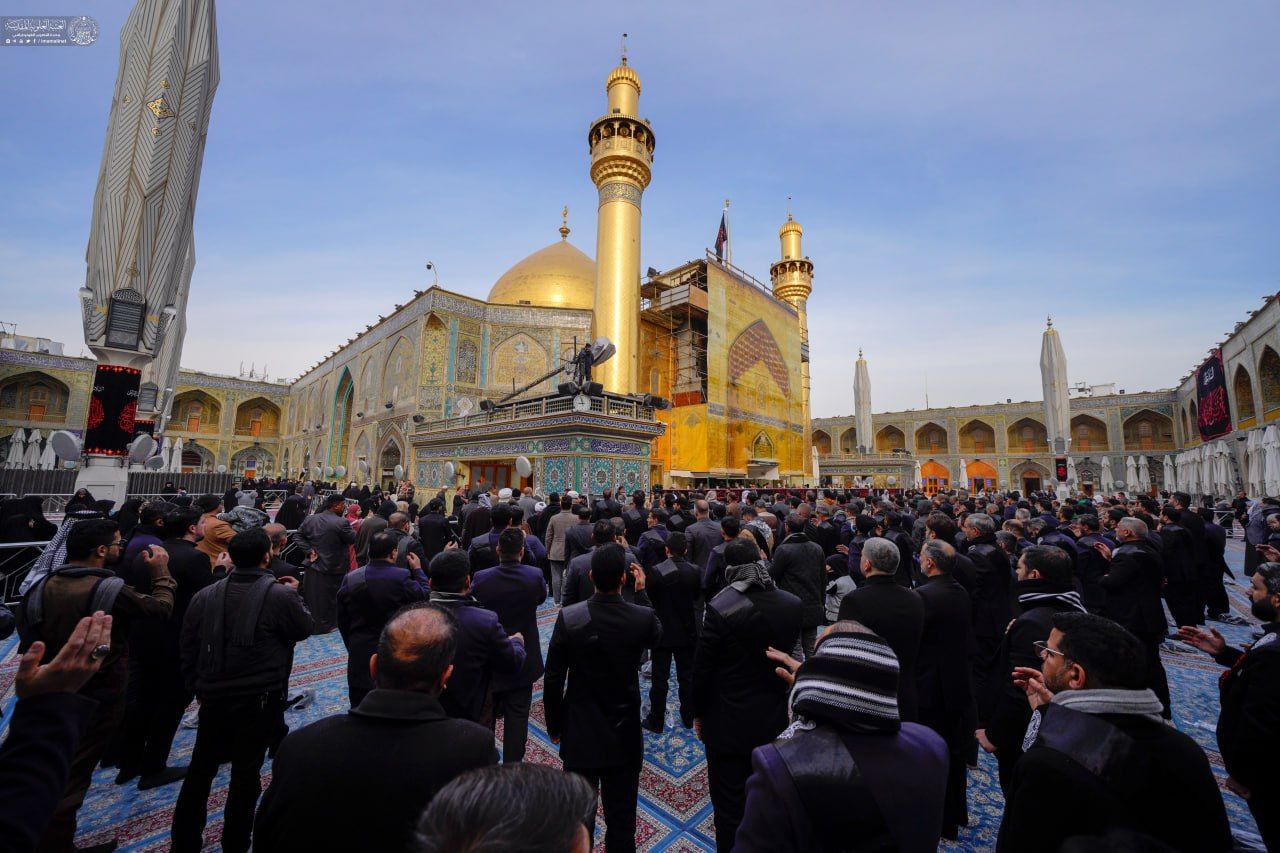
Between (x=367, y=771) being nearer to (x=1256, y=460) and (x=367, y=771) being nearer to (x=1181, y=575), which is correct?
(x=1181, y=575)

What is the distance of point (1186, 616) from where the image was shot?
5.22 meters

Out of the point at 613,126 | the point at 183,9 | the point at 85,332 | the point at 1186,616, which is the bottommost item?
the point at 1186,616

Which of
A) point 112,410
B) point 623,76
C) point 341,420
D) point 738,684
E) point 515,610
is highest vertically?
point 623,76

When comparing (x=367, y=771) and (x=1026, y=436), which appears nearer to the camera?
(x=367, y=771)

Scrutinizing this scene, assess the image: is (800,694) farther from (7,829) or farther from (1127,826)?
(7,829)

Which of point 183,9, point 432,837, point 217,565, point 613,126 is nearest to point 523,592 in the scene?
point 217,565

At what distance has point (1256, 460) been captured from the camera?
1634 cm

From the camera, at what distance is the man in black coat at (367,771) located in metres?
1.02

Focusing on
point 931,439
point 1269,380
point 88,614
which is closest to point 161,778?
point 88,614

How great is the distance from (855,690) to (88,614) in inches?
112

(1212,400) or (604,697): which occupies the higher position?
(1212,400)

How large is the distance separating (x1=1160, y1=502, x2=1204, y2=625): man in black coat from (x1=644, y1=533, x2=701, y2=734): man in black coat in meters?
5.08

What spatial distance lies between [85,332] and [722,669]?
39.2ft

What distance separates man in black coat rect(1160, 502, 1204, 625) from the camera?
201 inches
